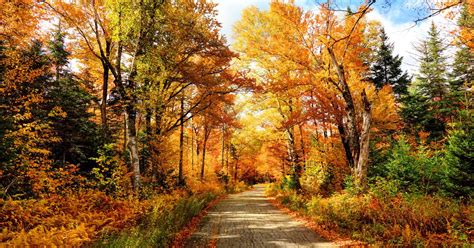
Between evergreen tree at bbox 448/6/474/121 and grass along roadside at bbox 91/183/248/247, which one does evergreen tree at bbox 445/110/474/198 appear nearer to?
grass along roadside at bbox 91/183/248/247

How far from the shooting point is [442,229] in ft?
22.3

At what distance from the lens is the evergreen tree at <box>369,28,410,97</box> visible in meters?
29.4

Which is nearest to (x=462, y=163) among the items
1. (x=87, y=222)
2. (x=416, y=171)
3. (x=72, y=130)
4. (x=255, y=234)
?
(x=416, y=171)

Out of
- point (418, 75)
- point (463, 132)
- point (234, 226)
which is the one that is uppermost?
point (418, 75)

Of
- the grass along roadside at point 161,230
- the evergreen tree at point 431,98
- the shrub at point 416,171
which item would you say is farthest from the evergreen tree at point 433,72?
the grass along roadside at point 161,230

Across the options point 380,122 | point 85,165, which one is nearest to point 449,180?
point 380,122

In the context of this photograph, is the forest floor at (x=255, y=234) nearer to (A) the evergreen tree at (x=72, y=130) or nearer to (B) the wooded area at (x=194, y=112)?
(B) the wooded area at (x=194, y=112)

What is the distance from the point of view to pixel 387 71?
29719 millimetres

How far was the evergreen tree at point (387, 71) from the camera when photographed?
96.6 feet

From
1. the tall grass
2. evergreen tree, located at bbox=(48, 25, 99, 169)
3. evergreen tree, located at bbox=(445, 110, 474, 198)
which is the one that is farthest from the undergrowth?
evergreen tree, located at bbox=(445, 110, 474, 198)

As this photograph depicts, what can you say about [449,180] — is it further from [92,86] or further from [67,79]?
[92,86]

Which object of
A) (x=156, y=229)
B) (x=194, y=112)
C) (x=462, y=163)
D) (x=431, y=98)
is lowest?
(x=156, y=229)

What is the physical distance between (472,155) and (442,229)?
15.7 ft

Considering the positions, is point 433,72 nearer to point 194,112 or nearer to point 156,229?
point 194,112
